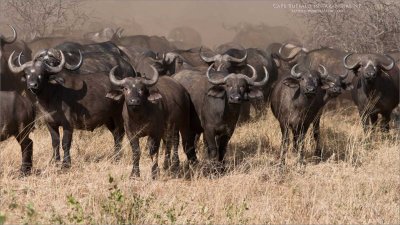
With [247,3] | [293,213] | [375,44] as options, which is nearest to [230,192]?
[293,213]

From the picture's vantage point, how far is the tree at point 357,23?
13547 mm

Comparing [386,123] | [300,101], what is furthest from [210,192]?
[386,123]

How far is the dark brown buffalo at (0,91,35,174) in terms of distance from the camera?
23.9 feet

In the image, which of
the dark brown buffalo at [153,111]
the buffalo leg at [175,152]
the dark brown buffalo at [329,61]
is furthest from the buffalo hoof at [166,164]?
the dark brown buffalo at [329,61]

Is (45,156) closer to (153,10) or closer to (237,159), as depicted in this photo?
(237,159)

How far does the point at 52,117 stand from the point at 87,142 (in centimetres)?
162

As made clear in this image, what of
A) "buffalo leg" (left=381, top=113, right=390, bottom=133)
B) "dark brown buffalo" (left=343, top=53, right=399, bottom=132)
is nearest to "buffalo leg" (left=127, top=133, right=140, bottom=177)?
"dark brown buffalo" (left=343, top=53, right=399, bottom=132)

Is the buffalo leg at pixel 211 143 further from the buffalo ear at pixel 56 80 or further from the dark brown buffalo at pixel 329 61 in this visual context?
the dark brown buffalo at pixel 329 61

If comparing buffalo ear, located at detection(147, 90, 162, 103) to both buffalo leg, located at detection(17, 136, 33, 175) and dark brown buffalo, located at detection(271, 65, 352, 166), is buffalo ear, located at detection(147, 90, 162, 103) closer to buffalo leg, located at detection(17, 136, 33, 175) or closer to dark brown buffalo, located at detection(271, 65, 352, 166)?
buffalo leg, located at detection(17, 136, 33, 175)

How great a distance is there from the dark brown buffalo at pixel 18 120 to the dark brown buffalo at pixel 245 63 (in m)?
4.01

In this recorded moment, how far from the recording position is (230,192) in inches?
257

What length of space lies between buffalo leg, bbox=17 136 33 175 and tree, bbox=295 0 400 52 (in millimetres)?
9092

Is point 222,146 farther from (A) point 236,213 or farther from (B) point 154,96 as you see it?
(A) point 236,213

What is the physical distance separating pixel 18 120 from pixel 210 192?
282 centimetres
